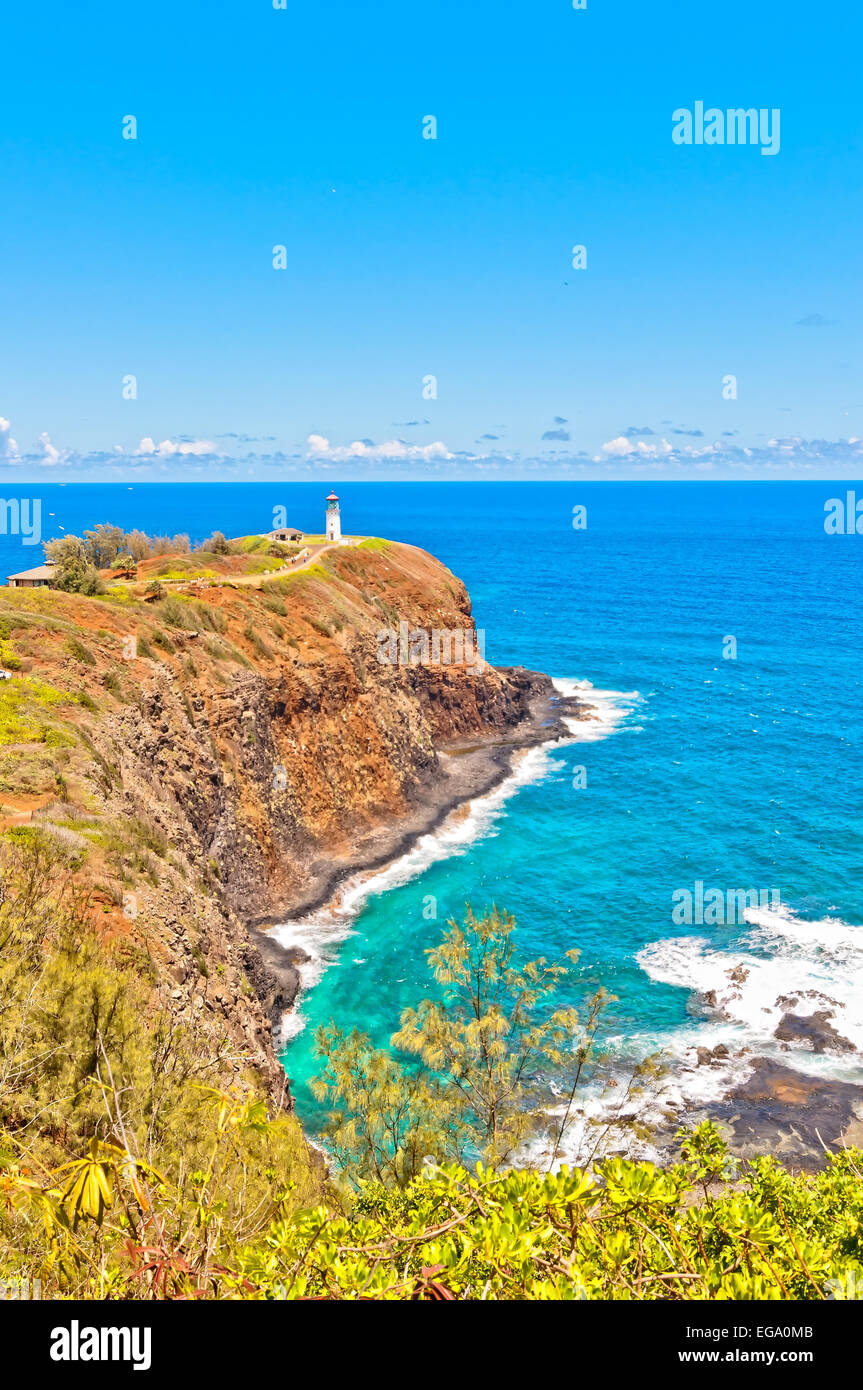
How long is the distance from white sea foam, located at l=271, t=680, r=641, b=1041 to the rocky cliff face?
4.23 ft

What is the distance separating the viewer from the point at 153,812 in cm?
3331

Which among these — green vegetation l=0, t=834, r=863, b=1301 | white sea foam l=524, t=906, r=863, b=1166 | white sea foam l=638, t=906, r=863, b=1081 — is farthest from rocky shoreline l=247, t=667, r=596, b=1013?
green vegetation l=0, t=834, r=863, b=1301

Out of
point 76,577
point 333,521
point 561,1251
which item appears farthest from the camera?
point 333,521

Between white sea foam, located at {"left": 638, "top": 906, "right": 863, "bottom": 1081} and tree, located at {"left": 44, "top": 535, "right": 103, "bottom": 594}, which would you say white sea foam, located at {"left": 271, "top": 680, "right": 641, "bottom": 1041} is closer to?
white sea foam, located at {"left": 638, "top": 906, "right": 863, "bottom": 1081}

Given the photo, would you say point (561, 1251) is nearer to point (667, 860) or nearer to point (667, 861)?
point (667, 861)

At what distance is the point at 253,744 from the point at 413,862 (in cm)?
1242

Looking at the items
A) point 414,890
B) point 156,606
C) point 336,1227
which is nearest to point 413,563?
point 156,606

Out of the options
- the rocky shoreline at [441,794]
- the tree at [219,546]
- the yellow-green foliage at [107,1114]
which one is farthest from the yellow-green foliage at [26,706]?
the tree at [219,546]

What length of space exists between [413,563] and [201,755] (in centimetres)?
4160

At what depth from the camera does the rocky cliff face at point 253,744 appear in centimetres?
2788

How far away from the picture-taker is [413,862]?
50812 mm

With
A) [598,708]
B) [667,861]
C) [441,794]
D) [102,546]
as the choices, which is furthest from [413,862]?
[102,546]
